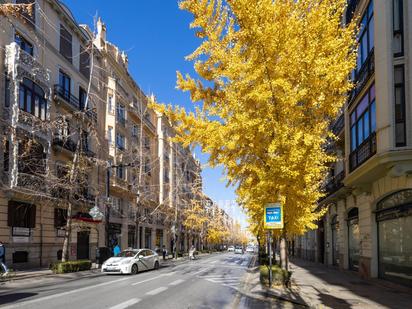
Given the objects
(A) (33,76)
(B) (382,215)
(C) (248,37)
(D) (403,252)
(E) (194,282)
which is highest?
(A) (33,76)

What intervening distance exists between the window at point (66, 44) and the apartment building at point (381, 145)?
20.6 metres

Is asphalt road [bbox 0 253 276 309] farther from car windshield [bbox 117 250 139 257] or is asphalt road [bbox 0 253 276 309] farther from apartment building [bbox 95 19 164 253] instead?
apartment building [bbox 95 19 164 253]

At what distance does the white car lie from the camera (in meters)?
22.7

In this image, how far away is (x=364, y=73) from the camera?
803 inches

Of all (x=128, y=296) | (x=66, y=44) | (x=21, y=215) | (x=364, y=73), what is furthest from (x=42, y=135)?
(x=364, y=73)

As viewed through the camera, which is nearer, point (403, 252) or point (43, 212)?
point (403, 252)

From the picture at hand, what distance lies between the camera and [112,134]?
42.8 meters

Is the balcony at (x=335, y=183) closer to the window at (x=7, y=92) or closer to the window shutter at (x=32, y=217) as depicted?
the window shutter at (x=32, y=217)

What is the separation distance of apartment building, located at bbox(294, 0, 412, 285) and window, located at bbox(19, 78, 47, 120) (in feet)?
62.4

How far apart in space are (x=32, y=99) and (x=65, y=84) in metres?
6.34

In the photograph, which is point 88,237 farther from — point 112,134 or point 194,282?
point 194,282

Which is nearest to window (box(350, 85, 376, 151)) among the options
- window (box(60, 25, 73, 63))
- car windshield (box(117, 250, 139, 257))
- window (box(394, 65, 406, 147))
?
window (box(394, 65, 406, 147))

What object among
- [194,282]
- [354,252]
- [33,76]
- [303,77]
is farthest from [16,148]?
[354,252]

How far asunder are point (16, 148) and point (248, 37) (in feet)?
55.2
